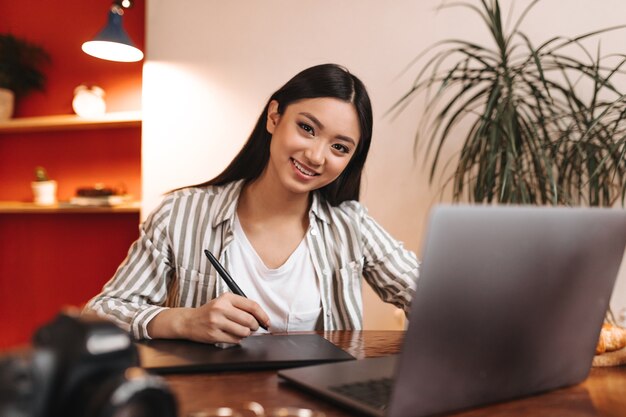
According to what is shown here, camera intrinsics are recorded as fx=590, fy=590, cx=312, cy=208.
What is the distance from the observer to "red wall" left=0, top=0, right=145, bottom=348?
3.44 metres

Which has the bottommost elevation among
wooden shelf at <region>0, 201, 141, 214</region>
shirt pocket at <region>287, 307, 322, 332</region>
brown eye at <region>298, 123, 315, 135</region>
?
shirt pocket at <region>287, 307, 322, 332</region>

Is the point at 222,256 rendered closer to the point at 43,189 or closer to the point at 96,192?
the point at 96,192

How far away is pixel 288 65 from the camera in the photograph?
2973 mm

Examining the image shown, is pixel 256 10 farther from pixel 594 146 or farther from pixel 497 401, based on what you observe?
pixel 497 401

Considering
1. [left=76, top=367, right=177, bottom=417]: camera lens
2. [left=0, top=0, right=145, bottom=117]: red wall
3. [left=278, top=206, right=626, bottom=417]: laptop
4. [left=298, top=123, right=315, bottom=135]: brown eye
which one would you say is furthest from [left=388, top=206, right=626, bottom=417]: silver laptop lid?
[left=0, top=0, right=145, bottom=117]: red wall

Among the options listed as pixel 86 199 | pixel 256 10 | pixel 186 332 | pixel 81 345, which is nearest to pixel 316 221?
pixel 186 332

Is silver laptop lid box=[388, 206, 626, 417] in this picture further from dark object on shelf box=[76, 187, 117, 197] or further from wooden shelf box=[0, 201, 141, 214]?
dark object on shelf box=[76, 187, 117, 197]

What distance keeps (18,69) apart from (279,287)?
111 inches

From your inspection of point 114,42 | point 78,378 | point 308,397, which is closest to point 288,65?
point 114,42

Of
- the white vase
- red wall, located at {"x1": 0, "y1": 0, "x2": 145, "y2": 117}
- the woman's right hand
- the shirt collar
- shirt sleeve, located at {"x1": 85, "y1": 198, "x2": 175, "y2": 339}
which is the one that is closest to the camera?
the woman's right hand

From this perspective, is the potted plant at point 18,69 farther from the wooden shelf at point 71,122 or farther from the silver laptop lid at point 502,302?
the silver laptop lid at point 502,302

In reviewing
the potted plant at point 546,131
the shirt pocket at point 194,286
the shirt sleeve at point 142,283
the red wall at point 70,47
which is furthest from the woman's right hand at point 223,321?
the red wall at point 70,47

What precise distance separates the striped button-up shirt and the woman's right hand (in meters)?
0.32

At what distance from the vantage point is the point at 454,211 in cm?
60
